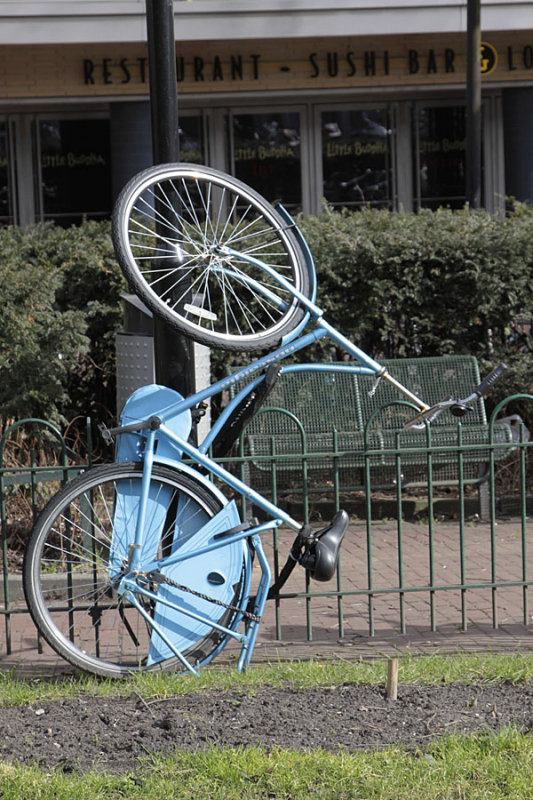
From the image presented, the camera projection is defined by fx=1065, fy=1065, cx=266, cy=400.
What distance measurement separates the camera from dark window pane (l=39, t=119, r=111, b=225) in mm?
15711

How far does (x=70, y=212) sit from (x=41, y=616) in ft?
40.9

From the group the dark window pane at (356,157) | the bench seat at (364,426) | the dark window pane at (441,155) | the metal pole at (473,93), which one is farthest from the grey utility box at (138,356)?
the dark window pane at (441,155)

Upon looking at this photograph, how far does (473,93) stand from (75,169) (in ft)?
23.2

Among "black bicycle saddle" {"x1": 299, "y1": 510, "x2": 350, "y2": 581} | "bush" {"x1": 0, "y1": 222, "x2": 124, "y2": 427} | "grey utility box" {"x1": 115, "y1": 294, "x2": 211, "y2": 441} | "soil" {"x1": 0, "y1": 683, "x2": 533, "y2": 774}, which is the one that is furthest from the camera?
"bush" {"x1": 0, "y1": 222, "x2": 124, "y2": 427}

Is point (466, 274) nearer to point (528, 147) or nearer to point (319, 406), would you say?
point (319, 406)

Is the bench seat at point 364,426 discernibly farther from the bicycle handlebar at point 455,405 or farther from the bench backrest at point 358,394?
the bicycle handlebar at point 455,405

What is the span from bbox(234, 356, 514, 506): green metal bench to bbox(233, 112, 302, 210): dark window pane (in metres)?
8.51

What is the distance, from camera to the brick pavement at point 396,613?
4863 mm

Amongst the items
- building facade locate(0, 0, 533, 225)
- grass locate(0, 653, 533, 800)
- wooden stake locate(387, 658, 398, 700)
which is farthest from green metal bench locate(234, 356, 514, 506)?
building facade locate(0, 0, 533, 225)

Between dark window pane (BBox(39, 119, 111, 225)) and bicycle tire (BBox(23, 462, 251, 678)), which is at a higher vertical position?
dark window pane (BBox(39, 119, 111, 225))

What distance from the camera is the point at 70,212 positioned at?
1583 cm

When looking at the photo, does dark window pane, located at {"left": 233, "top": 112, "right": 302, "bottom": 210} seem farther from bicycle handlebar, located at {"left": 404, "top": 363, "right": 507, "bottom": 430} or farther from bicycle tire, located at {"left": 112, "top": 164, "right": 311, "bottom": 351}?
bicycle handlebar, located at {"left": 404, "top": 363, "right": 507, "bottom": 430}

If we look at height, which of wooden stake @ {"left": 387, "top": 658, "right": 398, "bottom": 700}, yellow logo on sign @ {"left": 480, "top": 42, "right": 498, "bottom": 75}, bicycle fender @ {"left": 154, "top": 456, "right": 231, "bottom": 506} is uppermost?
yellow logo on sign @ {"left": 480, "top": 42, "right": 498, "bottom": 75}

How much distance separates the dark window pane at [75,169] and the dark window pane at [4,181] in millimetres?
509
